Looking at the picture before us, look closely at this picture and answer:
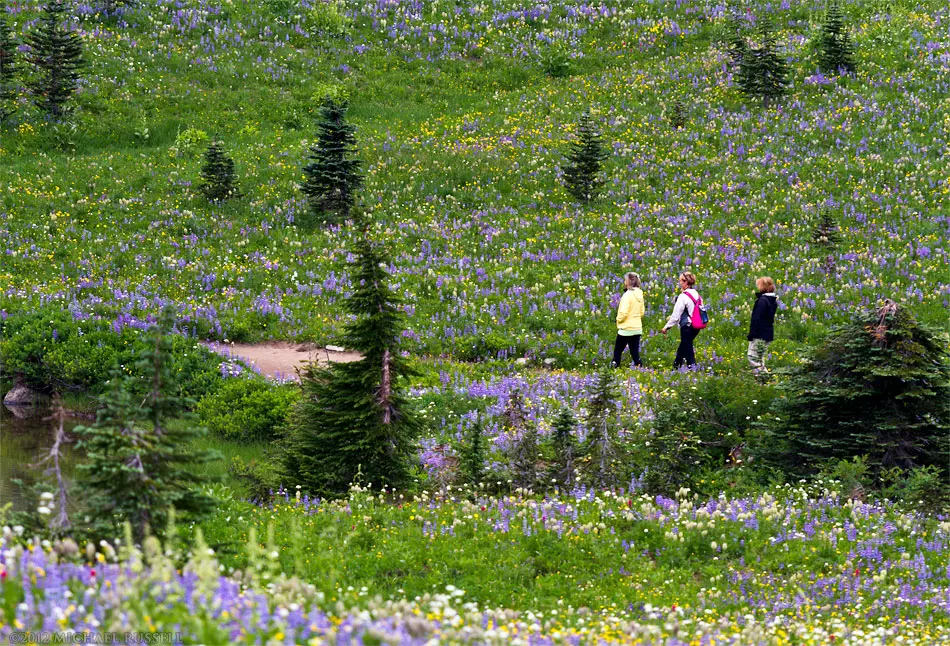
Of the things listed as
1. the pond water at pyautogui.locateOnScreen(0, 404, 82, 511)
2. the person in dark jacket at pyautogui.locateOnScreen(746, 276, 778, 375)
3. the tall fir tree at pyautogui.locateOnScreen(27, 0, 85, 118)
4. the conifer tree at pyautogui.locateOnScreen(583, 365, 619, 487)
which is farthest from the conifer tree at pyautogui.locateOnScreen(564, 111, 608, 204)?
the tall fir tree at pyautogui.locateOnScreen(27, 0, 85, 118)

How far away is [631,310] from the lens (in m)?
17.5

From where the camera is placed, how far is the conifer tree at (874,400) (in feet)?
37.3

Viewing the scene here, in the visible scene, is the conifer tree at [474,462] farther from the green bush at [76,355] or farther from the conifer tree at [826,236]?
the conifer tree at [826,236]

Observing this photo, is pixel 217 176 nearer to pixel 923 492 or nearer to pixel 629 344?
pixel 629 344

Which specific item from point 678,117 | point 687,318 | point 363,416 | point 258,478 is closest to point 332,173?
point 687,318

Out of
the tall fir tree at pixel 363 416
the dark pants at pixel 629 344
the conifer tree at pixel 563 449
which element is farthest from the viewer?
the dark pants at pixel 629 344

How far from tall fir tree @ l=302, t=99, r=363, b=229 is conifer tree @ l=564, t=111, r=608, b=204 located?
Result: 6.23 meters

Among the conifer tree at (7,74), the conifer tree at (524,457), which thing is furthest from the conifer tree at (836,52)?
the conifer tree at (7,74)

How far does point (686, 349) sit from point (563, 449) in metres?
6.33

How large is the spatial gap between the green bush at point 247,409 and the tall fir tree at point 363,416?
12.2ft

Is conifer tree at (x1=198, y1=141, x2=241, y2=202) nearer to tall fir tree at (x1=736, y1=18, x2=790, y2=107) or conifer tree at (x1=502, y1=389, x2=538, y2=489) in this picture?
conifer tree at (x1=502, y1=389, x2=538, y2=489)

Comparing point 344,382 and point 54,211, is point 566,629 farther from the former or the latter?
point 54,211

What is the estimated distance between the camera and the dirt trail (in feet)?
59.7

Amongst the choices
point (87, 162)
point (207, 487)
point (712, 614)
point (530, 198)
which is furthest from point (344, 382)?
point (87, 162)
